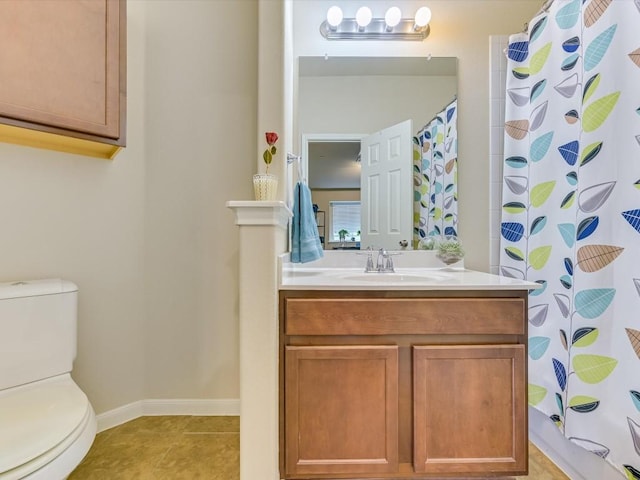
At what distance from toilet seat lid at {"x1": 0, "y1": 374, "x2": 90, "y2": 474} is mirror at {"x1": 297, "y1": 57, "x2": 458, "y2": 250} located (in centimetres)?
129

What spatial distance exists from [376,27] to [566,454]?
7.53 ft

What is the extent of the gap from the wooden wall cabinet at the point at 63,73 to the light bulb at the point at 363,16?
1.18 meters

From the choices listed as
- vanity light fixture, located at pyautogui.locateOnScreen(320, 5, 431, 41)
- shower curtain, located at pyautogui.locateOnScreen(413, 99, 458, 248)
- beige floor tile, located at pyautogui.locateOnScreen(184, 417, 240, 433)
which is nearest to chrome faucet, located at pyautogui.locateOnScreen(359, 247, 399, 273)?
shower curtain, located at pyautogui.locateOnScreen(413, 99, 458, 248)

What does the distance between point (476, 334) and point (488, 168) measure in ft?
3.52

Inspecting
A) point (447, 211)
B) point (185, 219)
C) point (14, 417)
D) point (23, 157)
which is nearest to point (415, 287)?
point (447, 211)

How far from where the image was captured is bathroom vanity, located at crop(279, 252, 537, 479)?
1.20 m

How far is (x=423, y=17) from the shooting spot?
70.7 inches

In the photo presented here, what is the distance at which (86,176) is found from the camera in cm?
157

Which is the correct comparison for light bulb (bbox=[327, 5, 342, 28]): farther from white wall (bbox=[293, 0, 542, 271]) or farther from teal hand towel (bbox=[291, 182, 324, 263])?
teal hand towel (bbox=[291, 182, 324, 263])

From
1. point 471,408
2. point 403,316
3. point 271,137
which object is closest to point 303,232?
point 271,137

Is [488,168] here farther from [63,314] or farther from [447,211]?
[63,314]

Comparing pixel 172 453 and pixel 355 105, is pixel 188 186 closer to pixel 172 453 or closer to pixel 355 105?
pixel 355 105

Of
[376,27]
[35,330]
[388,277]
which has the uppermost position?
[376,27]

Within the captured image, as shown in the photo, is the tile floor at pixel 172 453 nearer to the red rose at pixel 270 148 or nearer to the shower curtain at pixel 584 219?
the shower curtain at pixel 584 219
